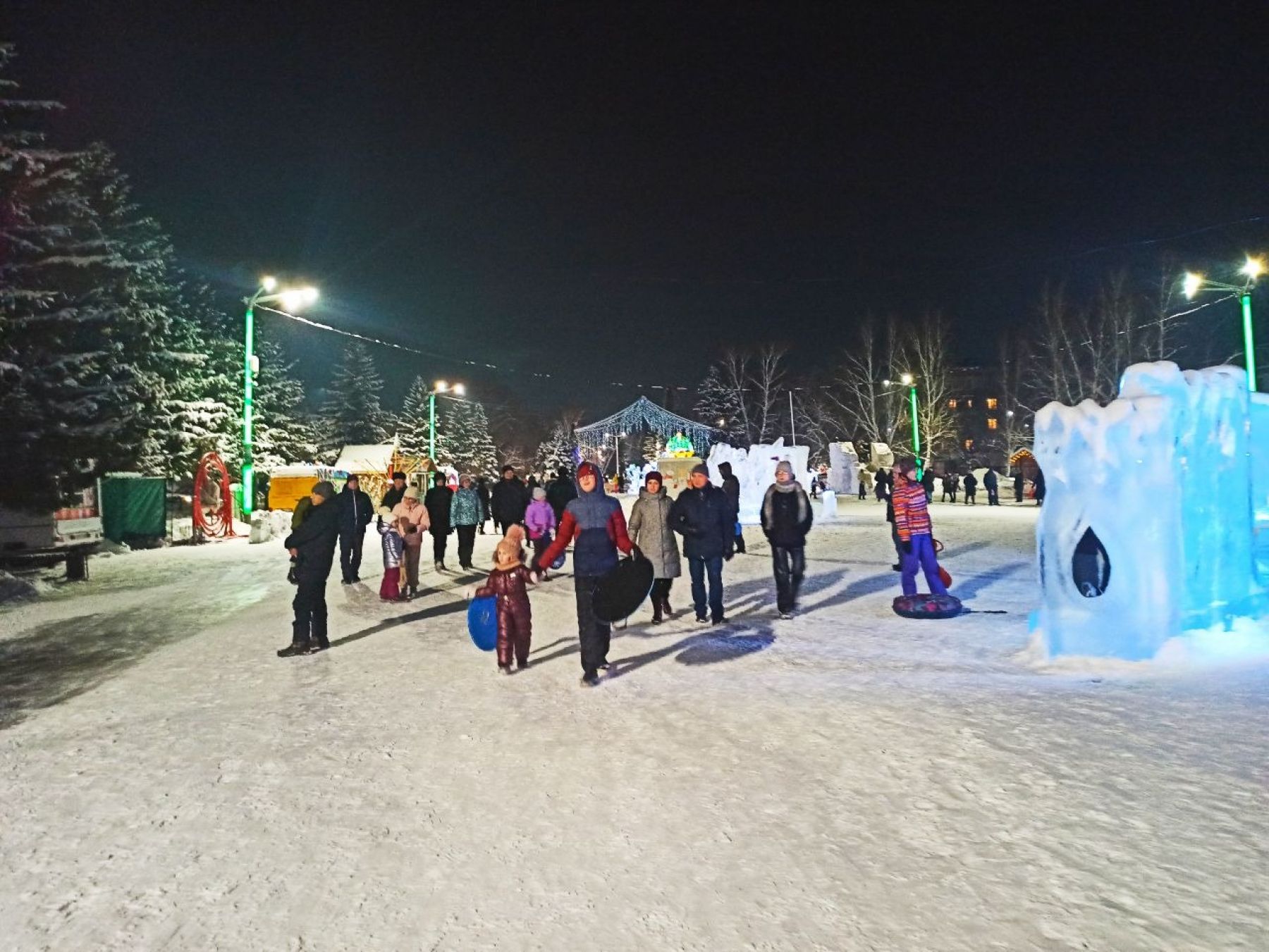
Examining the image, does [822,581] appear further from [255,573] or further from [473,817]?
[255,573]

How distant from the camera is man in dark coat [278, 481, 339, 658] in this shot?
25.5 feet

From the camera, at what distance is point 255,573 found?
1514 centimetres

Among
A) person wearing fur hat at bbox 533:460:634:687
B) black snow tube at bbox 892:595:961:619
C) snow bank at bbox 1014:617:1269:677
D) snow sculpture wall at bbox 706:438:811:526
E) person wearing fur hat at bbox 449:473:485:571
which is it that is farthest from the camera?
snow sculpture wall at bbox 706:438:811:526

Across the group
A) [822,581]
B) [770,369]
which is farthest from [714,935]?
[770,369]

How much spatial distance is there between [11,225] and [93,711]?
573 inches

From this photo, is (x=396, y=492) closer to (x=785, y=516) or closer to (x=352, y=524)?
(x=352, y=524)

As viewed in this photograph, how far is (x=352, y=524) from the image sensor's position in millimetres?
12070

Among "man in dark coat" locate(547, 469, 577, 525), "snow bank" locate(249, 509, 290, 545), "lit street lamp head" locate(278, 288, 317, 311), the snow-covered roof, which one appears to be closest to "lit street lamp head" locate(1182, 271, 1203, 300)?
"man in dark coat" locate(547, 469, 577, 525)

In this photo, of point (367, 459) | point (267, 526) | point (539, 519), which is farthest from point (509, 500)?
point (367, 459)

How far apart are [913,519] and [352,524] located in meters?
7.90

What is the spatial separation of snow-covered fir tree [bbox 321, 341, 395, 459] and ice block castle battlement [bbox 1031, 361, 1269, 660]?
62.0m

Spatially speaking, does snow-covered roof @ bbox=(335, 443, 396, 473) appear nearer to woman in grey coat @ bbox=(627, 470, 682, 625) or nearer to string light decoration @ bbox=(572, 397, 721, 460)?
string light decoration @ bbox=(572, 397, 721, 460)

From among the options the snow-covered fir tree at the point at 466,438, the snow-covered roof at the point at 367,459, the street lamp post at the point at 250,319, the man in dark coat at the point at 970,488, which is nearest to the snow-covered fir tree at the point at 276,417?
the snow-covered roof at the point at 367,459

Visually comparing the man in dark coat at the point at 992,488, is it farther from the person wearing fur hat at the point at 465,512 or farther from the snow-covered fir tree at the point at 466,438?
Result: the snow-covered fir tree at the point at 466,438
